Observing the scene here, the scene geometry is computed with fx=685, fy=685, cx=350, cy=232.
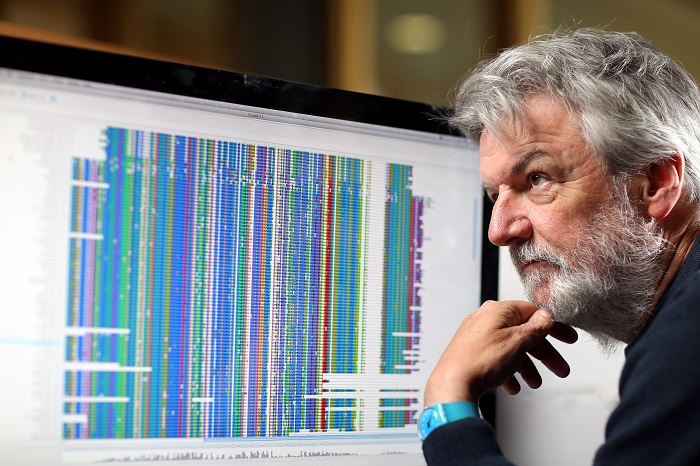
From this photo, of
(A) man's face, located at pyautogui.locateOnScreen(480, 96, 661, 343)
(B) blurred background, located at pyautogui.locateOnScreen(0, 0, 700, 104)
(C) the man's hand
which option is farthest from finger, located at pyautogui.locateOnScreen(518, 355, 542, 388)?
(B) blurred background, located at pyautogui.locateOnScreen(0, 0, 700, 104)

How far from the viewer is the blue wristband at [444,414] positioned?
0.81 m

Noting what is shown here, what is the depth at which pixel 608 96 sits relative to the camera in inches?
37.5

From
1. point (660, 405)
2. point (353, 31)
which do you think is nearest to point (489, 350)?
point (660, 405)

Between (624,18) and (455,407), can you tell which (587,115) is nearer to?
(455,407)

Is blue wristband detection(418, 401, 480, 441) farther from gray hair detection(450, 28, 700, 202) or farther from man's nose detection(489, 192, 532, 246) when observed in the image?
gray hair detection(450, 28, 700, 202)

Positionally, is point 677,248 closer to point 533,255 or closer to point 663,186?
point 663,186

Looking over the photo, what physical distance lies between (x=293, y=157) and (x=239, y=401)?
0.32 metres

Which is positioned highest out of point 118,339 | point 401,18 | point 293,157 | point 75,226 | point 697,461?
point 401,18

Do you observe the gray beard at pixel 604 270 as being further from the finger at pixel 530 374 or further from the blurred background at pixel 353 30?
the blurred background at pixel 353 30

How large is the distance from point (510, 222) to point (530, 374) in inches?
9.7

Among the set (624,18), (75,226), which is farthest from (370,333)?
(624,18)

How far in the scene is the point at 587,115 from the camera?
951mm

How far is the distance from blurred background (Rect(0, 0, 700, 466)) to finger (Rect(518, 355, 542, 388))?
7.2 inches

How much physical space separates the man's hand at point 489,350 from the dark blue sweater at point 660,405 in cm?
9
